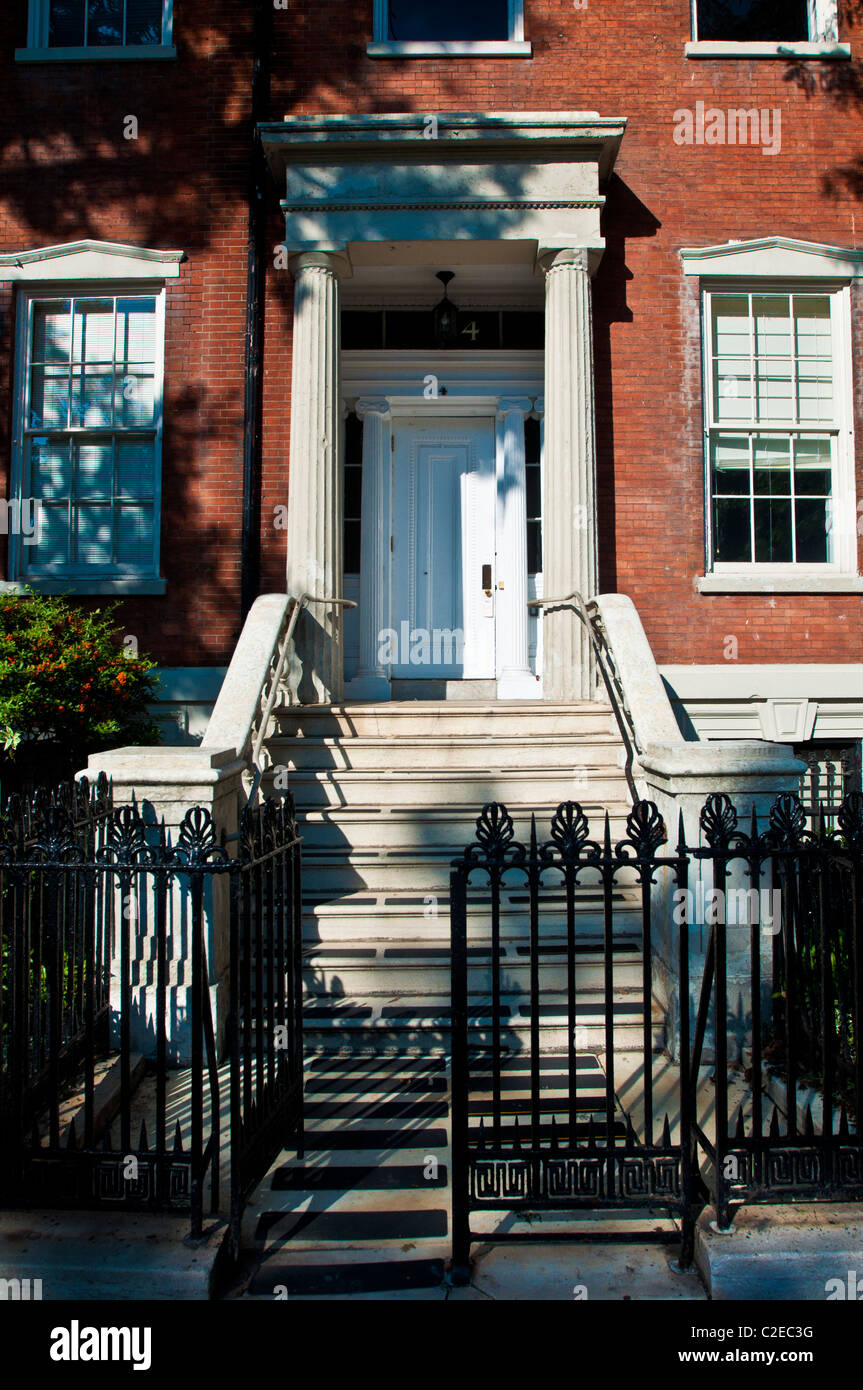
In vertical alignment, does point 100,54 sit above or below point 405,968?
above

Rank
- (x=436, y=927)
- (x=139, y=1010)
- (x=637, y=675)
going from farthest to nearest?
1. (x=637, y=675)
2. (x=436, y=927)
3. (x=139, y=1010)

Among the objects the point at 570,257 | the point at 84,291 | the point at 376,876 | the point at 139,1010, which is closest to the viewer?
the point at 139,1010

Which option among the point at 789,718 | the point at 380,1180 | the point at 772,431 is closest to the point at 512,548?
the point at 772,431

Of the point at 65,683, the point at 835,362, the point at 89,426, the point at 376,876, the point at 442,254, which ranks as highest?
the point at 442,254

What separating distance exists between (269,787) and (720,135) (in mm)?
7474

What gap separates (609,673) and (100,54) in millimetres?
7605

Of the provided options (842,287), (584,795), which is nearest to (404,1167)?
(584,795)

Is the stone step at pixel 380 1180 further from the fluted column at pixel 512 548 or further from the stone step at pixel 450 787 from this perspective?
the fluted column at pixel 512 548

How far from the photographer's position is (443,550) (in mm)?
9797

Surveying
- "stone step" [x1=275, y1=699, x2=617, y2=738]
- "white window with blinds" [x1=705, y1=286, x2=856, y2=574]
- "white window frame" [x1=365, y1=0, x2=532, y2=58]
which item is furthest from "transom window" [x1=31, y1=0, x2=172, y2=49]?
"stone step" [x1=275, y1=699, x2=617, y2=738]

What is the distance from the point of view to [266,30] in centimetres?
907

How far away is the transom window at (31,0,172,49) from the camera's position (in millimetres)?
9344

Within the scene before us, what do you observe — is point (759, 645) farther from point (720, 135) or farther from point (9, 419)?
point (9, 419)

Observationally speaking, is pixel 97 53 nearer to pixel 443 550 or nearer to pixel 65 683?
pixel 443 550
